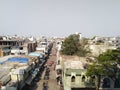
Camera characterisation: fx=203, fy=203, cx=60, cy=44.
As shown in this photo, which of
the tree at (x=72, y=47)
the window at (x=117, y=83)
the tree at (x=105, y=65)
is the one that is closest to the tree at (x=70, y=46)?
the tree at (x=72, y=47)

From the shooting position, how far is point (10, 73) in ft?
97.0

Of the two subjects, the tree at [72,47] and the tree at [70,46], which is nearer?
the tree at [72,47]

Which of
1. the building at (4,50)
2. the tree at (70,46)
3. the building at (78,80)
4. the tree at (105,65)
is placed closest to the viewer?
the tree at (105,65)

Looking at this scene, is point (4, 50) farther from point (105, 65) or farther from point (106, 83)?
point (105, 65)

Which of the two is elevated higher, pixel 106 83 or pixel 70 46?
pixel 70 46

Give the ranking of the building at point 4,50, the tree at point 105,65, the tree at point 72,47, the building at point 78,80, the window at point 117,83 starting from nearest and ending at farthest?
the tree at point 105,65 < the building at point 78,80 < the window at point 117,83 < the tree at point 72,47 < the building at point 4,50

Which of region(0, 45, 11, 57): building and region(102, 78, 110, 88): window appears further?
region(0, 45, 11, 57): building

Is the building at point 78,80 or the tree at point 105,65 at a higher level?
the tree at point 105,65

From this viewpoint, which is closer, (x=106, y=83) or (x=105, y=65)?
(x=105, y=65)

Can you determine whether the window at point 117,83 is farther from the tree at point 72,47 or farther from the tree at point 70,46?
the tree at point 70,46

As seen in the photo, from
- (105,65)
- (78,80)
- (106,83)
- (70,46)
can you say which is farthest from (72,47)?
(105,65)

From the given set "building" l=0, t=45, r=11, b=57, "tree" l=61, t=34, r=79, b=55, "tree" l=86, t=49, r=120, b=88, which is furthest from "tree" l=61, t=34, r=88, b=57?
"tree" l=86, t=49, r=120, b=88

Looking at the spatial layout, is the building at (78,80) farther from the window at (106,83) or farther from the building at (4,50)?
the building at (4,50)

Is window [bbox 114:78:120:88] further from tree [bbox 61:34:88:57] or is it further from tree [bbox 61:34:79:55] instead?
tree [bbox 61:34:79:55]
